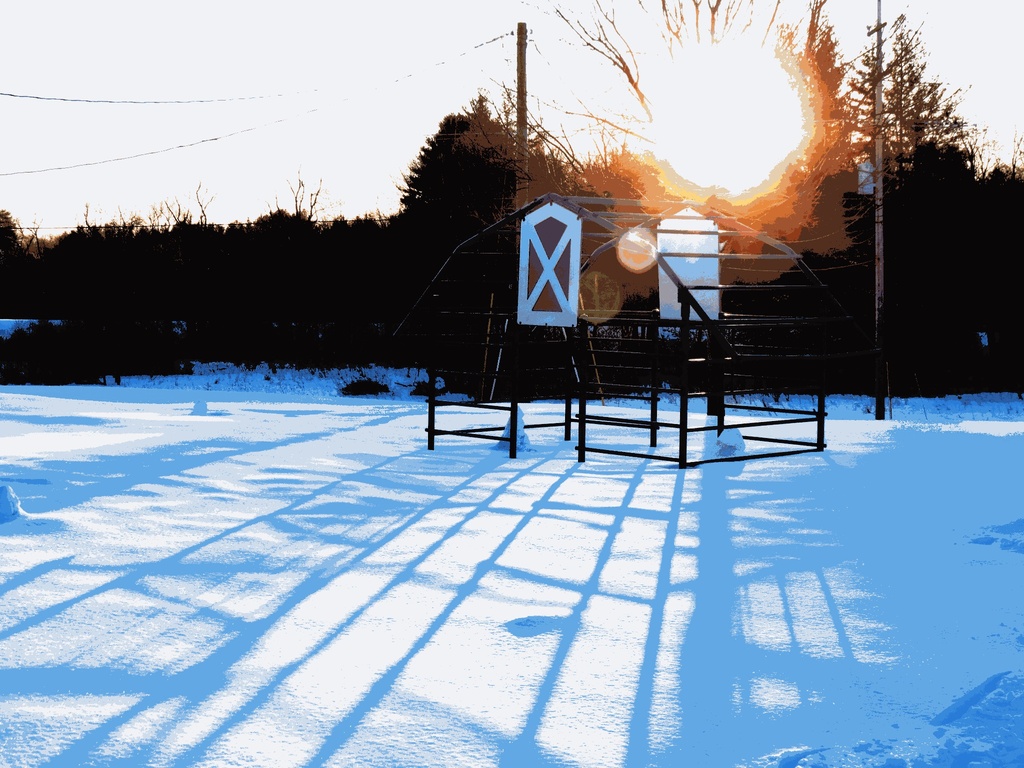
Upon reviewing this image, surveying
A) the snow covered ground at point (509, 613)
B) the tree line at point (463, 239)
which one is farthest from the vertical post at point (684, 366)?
the tree line at point (463, 239)

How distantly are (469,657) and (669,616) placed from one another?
1.17 meters

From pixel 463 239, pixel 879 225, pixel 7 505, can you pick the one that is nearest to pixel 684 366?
pixel 7 505

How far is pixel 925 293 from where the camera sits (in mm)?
32469

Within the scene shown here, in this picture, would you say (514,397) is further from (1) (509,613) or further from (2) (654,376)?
(1) (509,613)

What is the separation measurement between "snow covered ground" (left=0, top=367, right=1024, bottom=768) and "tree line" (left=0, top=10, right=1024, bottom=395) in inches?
622

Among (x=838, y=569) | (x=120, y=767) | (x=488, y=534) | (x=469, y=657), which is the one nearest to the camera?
(x=120, y=767)

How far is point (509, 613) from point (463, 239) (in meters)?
35.0

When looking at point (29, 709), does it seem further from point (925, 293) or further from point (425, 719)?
point (925, 293)

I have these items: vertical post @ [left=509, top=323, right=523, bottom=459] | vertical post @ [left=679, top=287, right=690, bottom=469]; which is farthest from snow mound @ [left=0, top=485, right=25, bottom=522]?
vertical post @ [left=679, top=287, right=690, bottom=469]

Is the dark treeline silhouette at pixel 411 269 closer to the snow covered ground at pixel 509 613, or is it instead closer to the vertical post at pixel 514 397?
the vertical post at pixel 514 397

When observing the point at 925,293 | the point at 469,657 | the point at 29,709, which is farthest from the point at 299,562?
the point at 925,293

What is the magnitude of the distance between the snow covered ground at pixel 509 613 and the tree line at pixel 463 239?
15.8 meters

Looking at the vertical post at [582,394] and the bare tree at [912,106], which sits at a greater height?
the bare tree at [912,106]

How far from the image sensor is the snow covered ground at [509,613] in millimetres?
3914
